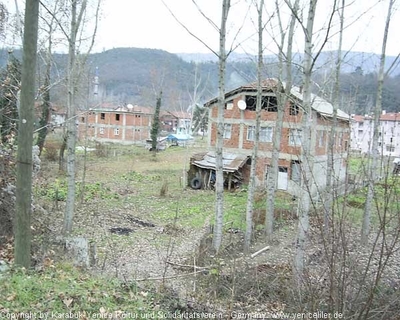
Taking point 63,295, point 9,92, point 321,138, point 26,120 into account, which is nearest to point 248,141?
point 321,138

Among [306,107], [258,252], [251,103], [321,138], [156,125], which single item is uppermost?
[251,103]

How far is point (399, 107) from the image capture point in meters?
7.04

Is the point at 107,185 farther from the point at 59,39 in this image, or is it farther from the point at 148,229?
the point at 59,39

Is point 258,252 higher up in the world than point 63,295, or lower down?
lower down

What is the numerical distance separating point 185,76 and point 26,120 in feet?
228

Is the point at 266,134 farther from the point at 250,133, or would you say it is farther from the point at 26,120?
the point at 26,120

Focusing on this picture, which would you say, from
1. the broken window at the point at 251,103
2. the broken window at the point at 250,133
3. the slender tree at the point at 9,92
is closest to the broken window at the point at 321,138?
the broken window at the point at 250,133

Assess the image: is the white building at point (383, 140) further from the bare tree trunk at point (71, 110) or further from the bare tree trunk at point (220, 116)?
the bare tree trunk at point (71, 110)

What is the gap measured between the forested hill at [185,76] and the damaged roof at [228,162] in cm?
416

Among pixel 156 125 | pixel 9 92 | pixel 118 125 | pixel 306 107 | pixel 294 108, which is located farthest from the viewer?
pixel 118 125

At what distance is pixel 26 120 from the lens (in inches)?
187

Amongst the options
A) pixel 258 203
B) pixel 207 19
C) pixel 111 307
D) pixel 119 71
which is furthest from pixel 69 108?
pixel 119 71

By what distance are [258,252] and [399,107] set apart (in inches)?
238

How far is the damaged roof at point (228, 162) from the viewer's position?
2308 cm
